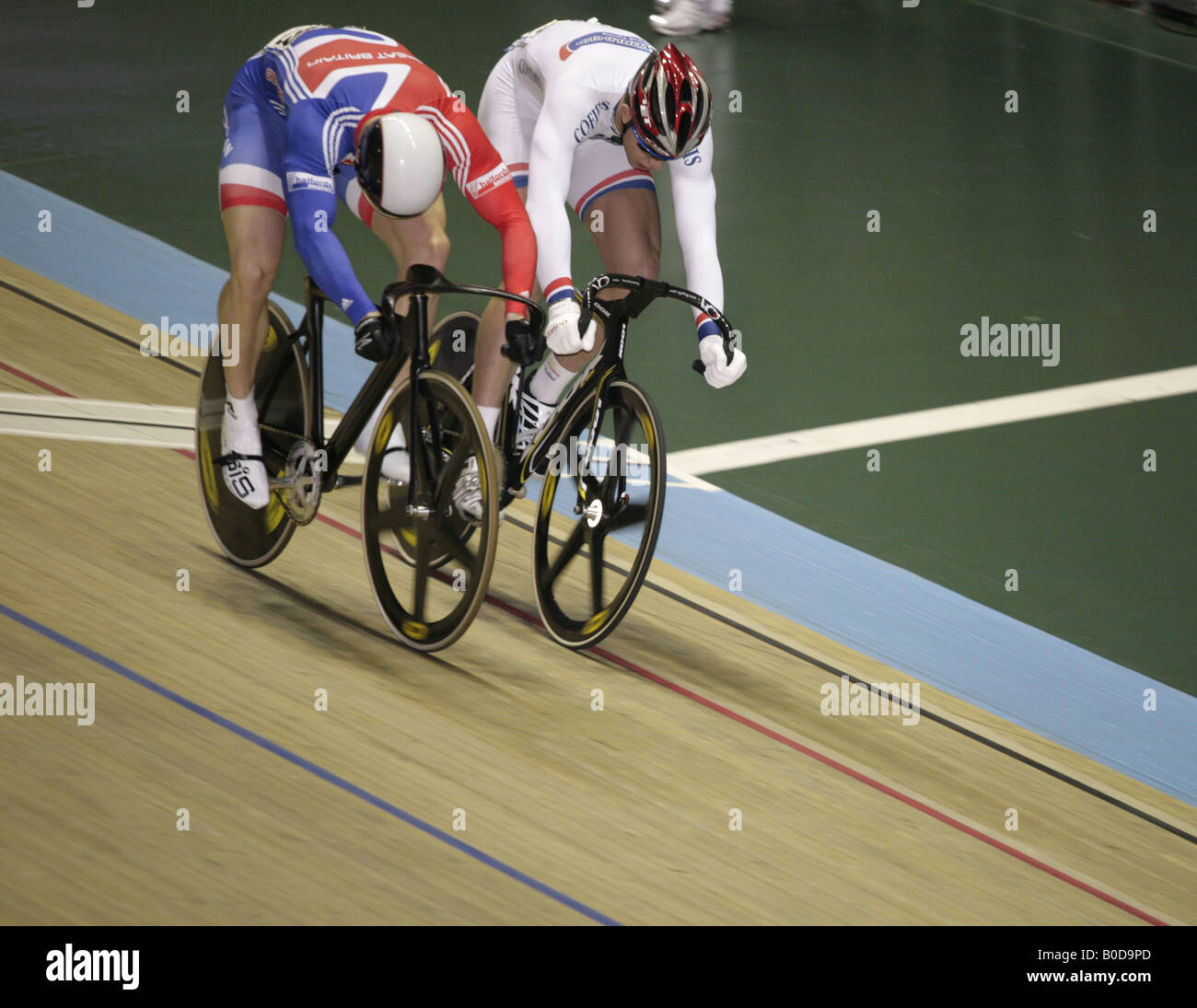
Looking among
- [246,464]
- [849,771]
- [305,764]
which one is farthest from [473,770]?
[246,464]

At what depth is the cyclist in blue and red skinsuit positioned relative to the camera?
3645 millimetres

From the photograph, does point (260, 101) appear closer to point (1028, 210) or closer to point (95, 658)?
point (95, 658)

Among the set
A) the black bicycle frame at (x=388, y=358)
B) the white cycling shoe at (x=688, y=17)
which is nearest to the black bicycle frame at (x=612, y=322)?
the black bicycle frame at (x=388, y=358)

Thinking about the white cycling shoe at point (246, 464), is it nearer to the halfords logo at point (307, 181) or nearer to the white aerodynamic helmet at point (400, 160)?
the halfords logo at point (307, 181)

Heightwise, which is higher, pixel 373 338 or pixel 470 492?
pixel 373 338

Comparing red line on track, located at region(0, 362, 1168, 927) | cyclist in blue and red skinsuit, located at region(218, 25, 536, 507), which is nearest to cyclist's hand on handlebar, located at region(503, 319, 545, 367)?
cyclist in blue and red skinsuit, located at region(218, 25, 536, 507)

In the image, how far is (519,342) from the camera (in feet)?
12.4

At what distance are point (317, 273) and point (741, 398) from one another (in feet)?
9.10

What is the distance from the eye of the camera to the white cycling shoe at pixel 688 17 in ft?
32.3

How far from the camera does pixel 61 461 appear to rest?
15.8 ft

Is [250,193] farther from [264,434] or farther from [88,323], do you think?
[88,323]

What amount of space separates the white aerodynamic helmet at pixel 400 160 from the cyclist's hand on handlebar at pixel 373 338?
0.23m

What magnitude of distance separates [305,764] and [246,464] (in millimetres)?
891
